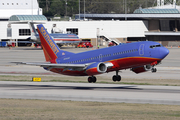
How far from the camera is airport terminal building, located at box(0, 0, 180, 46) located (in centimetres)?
17125

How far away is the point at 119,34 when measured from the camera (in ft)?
604

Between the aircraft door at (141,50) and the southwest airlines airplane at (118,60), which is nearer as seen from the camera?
the southwest airlines airplane at (118,60)

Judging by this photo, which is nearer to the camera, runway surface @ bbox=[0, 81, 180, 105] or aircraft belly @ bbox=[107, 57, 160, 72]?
runway surface @ bbox=[0, 81, 180, 105]

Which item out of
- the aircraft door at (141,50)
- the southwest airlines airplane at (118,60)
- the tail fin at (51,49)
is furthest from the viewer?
the tail fin at (51,49)

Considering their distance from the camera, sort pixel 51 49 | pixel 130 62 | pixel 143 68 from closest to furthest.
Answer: pixel 130 62 < pixel 143 68 < pixel 51 49

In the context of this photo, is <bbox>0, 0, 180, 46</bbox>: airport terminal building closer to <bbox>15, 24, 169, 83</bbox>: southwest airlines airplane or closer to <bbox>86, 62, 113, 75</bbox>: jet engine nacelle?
<bbox>15, 24, 169, 83</bbox>: southwest airlines airplane

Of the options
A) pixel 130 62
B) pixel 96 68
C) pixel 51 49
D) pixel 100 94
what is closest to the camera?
pixel 100 94

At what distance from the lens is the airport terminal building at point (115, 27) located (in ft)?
562

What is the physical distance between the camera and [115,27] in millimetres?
182625

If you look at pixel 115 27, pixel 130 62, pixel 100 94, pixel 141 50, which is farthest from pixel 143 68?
pixel 115 27

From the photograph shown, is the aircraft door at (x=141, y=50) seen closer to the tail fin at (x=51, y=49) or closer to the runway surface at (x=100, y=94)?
the runway surface at (x=100, y=94)

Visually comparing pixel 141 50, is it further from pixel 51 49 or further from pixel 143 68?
pixel 51 49

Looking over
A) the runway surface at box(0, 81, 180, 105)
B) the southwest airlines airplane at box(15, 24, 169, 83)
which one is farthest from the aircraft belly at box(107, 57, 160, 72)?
the runway surface at box(0, 81, 180, 105)

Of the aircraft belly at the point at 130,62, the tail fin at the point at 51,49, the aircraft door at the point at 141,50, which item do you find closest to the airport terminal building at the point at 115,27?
the tail fin at the point at 51,49
